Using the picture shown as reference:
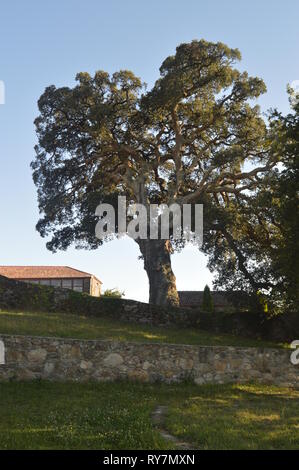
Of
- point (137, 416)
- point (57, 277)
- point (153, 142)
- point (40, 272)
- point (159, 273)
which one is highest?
point (153, 142)

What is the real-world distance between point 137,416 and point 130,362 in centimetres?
648

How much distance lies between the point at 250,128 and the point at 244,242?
28.4 ft

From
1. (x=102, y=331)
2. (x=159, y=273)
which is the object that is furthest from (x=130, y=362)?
(x=159, y=273)

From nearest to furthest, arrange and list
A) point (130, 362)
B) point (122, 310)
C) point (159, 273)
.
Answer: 1. point (130, 362)
2. point (122, 310)
3. point (159, 273)

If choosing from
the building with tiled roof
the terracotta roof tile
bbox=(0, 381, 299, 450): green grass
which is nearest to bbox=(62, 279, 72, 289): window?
the building with tiled roof

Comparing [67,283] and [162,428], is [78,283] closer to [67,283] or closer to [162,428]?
[67,283]

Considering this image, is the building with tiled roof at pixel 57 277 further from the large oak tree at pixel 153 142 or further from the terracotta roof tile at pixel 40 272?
the large oak tree at pixel 153 142

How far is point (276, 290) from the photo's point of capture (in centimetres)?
2577

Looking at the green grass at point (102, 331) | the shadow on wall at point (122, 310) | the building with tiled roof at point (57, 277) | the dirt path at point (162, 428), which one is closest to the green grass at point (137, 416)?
the dirt path at point (162, 428)

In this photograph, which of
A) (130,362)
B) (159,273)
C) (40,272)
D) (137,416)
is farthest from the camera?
(40,272)

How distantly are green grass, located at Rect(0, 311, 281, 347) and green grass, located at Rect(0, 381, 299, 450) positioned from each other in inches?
135

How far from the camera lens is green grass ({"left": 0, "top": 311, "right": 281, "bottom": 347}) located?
66.5 ft

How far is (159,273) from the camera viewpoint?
106 ft

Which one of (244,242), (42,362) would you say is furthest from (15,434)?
(244,242)
